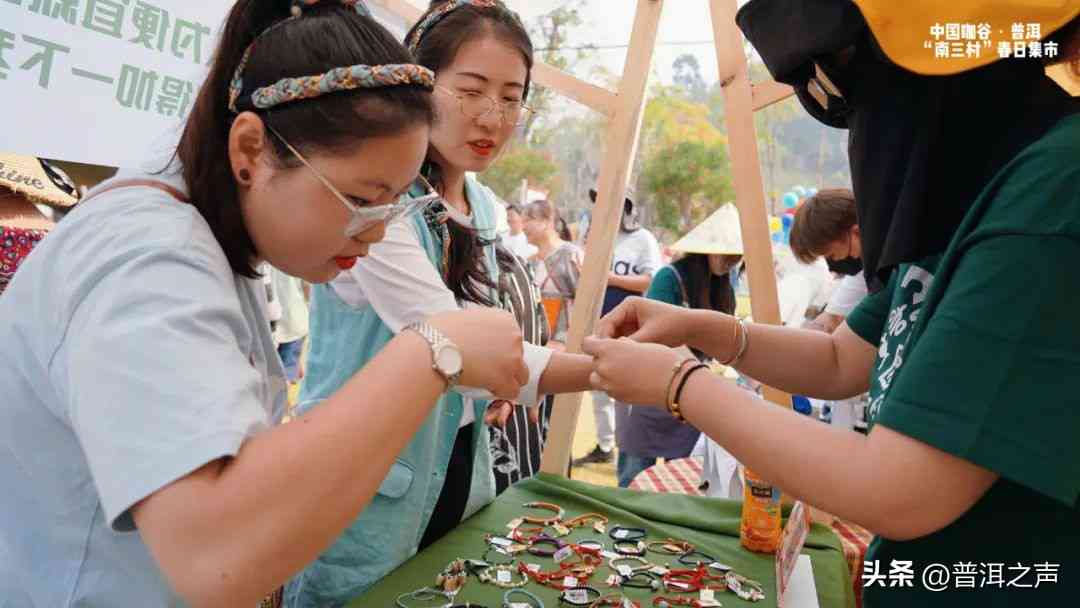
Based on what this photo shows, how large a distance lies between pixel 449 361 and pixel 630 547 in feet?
2.73

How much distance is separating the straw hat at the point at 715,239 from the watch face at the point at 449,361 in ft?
9.76

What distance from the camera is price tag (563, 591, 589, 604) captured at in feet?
4.21

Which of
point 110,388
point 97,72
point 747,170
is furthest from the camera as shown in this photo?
point 747,170

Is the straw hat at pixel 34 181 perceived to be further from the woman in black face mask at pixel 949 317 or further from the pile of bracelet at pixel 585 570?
the woman in black face mask at pixel 949 317

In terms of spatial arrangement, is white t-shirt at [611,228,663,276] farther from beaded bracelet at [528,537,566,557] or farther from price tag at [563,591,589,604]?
A: price tag at [563,591,589,604]

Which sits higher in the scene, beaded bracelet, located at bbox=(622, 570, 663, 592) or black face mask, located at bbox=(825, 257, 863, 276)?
black face mask, located at bbox=(825, 257, 863, 276)

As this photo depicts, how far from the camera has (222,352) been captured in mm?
745

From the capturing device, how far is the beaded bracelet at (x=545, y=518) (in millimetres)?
1614

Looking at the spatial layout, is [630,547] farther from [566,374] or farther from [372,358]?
[372,358]

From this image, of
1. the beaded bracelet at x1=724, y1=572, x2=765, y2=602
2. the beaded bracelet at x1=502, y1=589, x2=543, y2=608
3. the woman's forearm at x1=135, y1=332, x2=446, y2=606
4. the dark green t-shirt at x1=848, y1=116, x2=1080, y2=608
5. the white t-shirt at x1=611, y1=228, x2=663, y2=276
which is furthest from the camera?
the white t-shirt at x1=611, y1=228, x2=663, y2=276

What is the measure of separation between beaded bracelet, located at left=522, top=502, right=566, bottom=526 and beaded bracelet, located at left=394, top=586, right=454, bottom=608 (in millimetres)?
365

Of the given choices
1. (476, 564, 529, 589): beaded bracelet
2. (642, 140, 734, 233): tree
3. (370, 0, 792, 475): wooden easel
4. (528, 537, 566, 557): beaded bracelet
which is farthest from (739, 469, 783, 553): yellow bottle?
(642, 140, 734, 233): tree

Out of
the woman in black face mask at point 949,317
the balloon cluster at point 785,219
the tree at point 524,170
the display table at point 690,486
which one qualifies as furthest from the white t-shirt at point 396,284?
the tree at point 524,170

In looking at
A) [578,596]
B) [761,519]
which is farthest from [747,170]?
[578,596]
